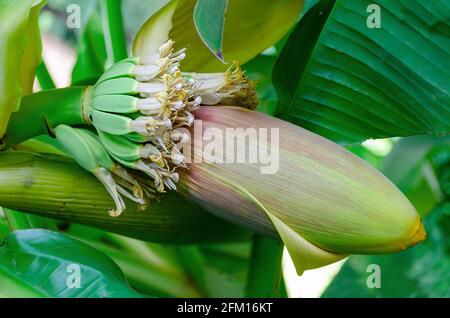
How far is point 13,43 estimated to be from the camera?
1.56 feet

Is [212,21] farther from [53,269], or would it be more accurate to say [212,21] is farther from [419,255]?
[419,255]

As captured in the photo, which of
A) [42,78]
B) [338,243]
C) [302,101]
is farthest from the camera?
[42,78]

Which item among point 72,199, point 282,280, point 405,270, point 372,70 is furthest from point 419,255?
point 72,199

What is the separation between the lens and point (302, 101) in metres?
0.56

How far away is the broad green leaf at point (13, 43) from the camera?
18.6 inches

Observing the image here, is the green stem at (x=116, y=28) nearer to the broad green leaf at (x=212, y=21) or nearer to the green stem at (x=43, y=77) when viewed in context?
the green stem at (x=43, y=77)

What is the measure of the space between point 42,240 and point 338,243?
0.23m

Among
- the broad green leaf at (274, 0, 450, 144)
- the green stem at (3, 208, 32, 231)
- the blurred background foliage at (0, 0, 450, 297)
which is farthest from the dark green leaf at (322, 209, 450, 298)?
the green stem at (3, 208, 32, 231)

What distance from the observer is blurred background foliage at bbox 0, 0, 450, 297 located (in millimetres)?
669

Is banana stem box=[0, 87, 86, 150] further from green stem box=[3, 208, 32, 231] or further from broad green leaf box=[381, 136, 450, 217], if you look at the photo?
broad green leaf box=[381, 136, 450, 217]

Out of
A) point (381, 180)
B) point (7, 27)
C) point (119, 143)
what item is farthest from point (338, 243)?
point (7, 27)

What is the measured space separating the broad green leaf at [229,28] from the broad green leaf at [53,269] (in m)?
0.16

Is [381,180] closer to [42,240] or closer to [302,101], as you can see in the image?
[302,101]

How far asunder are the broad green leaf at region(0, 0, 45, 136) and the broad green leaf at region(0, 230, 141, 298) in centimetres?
9
